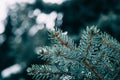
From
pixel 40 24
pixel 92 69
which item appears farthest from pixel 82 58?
pixel 40 24

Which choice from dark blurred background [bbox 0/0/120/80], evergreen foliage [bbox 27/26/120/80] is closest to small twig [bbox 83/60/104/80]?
evergreen foliage [bbox 27/26/120/80]

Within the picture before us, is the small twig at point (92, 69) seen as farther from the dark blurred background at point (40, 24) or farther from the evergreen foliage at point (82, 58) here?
the dark blurred background at point (40, 24)

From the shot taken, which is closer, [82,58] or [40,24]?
[82,58]

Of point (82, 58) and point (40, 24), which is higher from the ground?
point (40, 24)

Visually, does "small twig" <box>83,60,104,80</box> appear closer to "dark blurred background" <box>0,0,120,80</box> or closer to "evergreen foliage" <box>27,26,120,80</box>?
"evergreen foliage" <box>27,26,120,80</box>

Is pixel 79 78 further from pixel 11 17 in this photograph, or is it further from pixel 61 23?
pixel 11 17

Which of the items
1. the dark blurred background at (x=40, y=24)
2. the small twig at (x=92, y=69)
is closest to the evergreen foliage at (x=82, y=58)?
the small twig at (x=92, y=69)

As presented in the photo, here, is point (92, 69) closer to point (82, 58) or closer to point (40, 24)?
point (82, 58)
